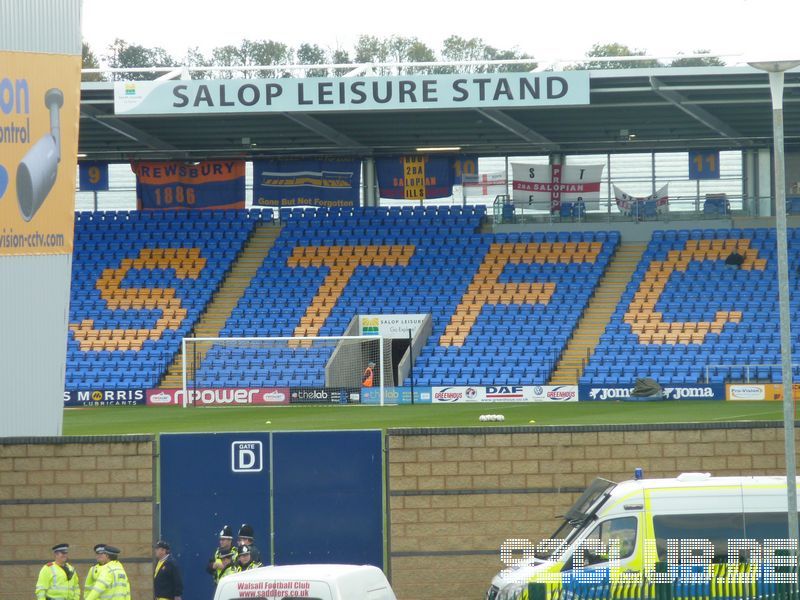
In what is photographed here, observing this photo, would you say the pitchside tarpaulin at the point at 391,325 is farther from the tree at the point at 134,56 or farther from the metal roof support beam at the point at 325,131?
the tree at the point at 134,56

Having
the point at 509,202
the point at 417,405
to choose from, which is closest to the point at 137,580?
the point at 417,405

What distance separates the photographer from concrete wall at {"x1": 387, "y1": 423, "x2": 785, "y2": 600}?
1585cm

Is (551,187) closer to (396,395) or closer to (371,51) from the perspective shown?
(396,395)

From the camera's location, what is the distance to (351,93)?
36812 mm

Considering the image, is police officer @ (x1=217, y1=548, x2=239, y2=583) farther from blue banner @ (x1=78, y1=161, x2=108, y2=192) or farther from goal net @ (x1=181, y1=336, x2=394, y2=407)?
blue banner @ (x1=78, y1=161, x2=108, y2=192)

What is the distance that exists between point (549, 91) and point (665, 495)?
79.2 ft

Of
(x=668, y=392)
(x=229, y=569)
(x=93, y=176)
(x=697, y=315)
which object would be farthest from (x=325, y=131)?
(x=229, y=569)

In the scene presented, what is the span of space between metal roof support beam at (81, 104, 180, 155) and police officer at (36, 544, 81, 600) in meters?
25.3

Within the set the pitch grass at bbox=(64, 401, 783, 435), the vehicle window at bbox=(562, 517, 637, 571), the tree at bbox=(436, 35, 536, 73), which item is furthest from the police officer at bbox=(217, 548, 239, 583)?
the tree at bbox=(436, 35, 536, 73)

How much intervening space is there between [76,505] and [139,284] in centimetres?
2880

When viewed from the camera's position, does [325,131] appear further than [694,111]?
Yes

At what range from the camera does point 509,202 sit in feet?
150

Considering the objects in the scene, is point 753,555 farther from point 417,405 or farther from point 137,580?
point 417,405

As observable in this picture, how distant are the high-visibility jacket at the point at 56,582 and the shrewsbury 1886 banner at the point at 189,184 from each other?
33.3 meters
